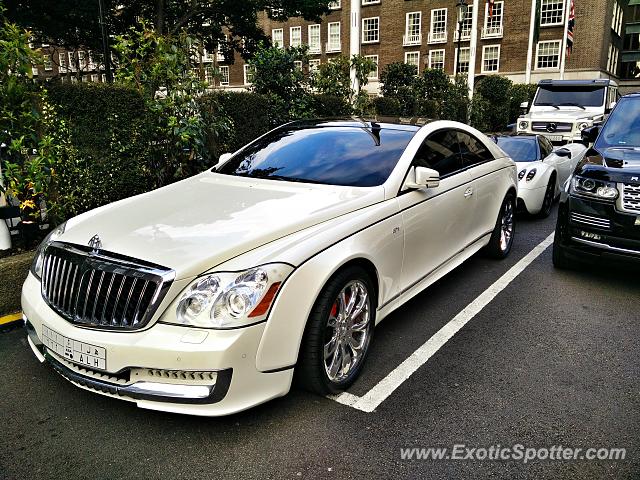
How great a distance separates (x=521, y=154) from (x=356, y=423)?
6849 mm

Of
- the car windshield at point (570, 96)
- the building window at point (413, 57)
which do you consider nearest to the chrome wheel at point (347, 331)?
A: the car windshield at point (570, 96)

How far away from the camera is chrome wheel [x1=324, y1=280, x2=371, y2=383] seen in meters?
3.14

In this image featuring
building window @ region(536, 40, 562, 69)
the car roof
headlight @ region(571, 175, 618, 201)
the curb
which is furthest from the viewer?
building window @ region(536, 40, 562, 69)

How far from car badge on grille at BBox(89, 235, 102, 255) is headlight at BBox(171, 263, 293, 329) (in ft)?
2.17

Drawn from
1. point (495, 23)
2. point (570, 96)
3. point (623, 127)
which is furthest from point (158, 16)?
point (495, 23)

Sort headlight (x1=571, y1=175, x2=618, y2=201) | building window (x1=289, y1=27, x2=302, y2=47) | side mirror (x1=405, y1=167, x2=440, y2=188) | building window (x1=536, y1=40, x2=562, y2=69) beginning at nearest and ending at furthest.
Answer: side mirror (x1=405, y1=167, x2=440, y2=188) → headlight (x1=571, y1=175, x2=618, y2=201) → building window (x1=536, y1=40, x2=562, y2=69) → building window (x1=289, y1=27, x2=302, y2=47)

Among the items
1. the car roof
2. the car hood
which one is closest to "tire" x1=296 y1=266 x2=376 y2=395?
the car hood

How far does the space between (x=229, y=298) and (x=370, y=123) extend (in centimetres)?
260

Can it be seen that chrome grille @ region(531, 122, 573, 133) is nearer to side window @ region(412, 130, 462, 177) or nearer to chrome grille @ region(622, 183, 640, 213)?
chrome grille @ region(622, 183, 640, 213)

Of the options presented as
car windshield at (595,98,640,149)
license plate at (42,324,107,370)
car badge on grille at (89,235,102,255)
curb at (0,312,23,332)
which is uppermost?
car windshield at (595,98,640,149)

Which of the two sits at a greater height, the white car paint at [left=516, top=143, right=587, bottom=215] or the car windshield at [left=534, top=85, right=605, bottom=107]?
the car windshield at [left=534, top=85, right=605, bottom=107]

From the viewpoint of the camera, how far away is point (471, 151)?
5.25 metres

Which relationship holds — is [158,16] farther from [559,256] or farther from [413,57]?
[413,57]

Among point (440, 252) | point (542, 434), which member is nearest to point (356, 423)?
point (542, 434)
